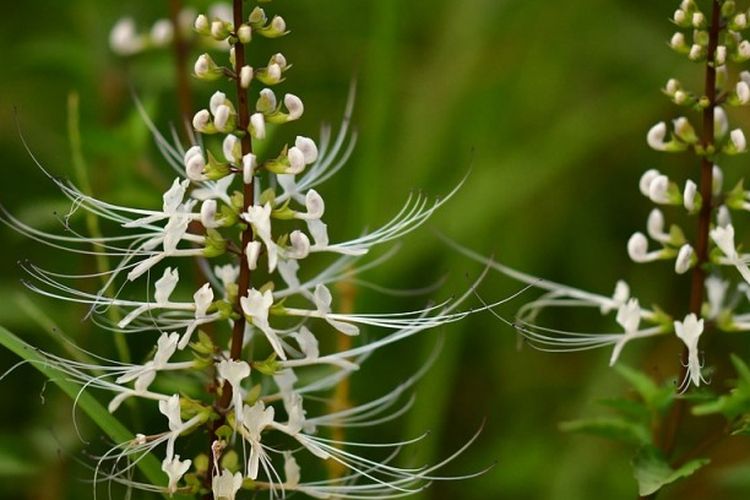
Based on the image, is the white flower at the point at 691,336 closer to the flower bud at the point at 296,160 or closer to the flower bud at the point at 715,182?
the flower bud at the point at 715,182

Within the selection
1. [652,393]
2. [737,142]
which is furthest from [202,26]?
[652,393]

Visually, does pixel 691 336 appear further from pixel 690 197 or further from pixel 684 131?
pixel 684 131

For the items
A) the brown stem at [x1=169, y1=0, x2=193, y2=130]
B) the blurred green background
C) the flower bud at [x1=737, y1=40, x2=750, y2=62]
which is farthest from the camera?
the blurred green background

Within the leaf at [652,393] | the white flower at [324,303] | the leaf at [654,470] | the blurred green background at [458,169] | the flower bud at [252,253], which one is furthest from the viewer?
the blurred green background at [458,169]

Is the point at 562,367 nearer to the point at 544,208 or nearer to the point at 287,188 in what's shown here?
the point at 544,208

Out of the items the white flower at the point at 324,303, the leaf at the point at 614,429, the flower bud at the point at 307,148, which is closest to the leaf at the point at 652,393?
the leaf at the point at 614,429

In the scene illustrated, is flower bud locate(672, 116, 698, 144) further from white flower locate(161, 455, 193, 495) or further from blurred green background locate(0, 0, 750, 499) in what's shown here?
blurred green background locate(0, 0, 750, 499)

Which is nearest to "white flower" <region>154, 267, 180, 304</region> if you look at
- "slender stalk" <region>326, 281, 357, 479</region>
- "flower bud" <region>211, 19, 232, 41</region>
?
"flower bud" <region>211, 19, 232, 41</region>
